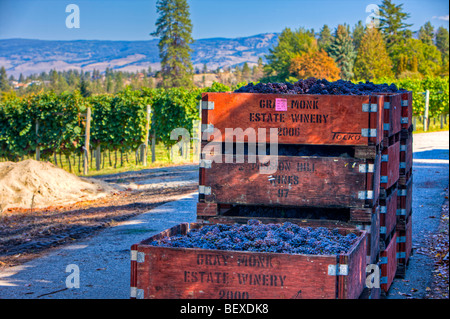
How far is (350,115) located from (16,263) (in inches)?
211

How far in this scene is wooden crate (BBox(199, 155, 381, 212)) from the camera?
4.89m

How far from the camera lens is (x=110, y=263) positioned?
758cm

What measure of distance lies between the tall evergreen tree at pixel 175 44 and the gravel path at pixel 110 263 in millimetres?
55846

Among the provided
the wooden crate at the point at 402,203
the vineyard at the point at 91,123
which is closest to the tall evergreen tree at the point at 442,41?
the vineyard at the point at 91,123

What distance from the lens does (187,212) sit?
36.4 feet

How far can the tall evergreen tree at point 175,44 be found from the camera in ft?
220

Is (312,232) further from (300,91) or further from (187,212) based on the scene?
(187,212)

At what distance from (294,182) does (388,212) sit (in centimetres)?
149

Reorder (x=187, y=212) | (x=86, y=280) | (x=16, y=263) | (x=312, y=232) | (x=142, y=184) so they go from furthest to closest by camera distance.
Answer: (x=142, y=184) < (x=187, y=212) < (x=16, y=263) < (x=86, y=280) < (x=312, y=232)

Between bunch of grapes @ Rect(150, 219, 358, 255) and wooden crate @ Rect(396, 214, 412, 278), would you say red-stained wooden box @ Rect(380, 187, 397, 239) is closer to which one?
wooden crate @ Rect(396, 214, 412, 278)

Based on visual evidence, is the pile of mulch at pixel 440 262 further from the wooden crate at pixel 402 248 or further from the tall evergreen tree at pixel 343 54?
the tall evergreen tree at pixel 343 54

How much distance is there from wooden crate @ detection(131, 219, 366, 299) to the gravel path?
2.69 m

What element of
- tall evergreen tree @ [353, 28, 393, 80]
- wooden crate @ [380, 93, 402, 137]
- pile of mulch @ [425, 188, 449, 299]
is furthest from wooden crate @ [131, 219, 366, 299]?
tall evergreen tree @ [353, 28, 393, 80]
